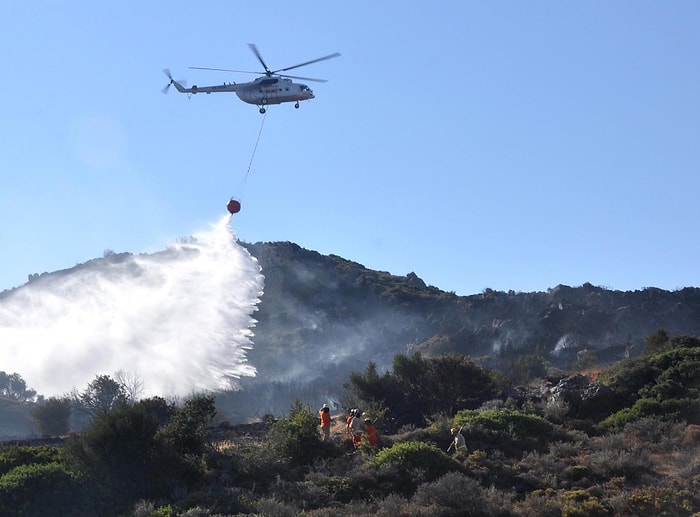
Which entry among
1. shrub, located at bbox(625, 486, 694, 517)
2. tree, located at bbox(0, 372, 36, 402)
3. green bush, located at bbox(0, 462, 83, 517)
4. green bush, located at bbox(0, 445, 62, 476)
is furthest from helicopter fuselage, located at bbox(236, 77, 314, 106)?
tree, located at bbox(0, 372, 36, 402)

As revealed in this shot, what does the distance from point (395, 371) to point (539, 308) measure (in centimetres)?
5508

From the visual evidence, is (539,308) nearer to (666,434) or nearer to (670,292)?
(670,292)

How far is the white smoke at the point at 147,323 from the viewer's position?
225ft

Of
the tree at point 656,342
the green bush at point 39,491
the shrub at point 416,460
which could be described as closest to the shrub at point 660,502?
the shrub at point 416,460

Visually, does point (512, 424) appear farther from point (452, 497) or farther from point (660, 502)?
point (660, 502)

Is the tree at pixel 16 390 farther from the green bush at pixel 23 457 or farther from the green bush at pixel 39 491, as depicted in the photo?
the green bush at pixel 39 491

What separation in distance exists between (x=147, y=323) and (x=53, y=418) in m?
22.0

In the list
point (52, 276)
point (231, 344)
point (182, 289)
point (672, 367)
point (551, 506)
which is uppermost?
point (52, 276)

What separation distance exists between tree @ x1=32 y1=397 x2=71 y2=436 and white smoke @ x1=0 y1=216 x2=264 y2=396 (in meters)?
10.1

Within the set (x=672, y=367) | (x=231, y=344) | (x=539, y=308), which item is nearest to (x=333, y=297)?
(x=539, y=308)

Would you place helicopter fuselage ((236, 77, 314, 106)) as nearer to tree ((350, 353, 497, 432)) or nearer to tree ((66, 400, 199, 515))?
tree ((350, 353, 497, 432))

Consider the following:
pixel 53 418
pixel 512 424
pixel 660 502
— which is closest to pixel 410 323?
pixel 53 418

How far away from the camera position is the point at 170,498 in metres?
25.0

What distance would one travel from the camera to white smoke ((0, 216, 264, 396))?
225 feet
